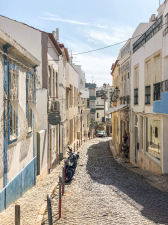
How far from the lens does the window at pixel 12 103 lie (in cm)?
636

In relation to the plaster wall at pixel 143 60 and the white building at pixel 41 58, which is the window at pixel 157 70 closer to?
the plaster wall at pixel 143 60

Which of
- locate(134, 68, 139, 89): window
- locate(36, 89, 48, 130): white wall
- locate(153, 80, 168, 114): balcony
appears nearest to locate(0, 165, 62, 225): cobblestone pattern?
locate(36, 89, 48, 130): white wall

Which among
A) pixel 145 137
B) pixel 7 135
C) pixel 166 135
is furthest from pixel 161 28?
pixel 7 135

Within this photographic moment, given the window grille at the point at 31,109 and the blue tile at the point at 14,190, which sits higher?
the window grille at the point at 31,109

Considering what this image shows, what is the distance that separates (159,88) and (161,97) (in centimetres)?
151

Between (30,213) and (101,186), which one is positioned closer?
(30,213)

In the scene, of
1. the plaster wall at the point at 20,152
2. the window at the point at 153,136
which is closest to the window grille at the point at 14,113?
the plaster wall at the point at 20,152

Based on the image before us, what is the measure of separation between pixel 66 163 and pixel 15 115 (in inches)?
177

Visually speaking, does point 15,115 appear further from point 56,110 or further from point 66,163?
point 56,110

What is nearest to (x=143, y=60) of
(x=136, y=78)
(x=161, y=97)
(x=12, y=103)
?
(x=136, y=78)

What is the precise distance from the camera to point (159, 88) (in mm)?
10617

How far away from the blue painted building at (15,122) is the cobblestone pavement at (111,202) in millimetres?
1138

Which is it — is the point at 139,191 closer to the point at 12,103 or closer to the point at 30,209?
the point at 30,209

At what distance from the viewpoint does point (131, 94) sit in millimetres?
15961
